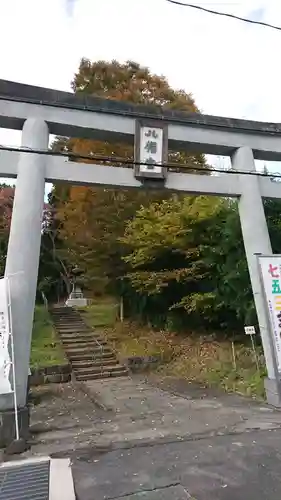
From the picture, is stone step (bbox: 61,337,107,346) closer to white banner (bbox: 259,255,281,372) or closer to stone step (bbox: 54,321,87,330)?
stone step (bbox: 54,321,87,330)

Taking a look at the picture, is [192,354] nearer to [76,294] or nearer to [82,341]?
[82,341]

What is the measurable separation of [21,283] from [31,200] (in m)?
1.38

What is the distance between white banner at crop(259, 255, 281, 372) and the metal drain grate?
460 cm

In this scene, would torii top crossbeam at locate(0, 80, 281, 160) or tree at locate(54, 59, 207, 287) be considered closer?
torii top crossbeam at locate(0, 80, 281, 160)

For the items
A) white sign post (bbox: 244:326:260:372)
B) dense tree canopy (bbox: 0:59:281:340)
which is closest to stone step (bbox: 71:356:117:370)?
dense tree canopy (bbox: 0:59:281:340)

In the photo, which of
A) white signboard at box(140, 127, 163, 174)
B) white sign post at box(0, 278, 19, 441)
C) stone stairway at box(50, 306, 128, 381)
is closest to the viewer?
white sign post at box(0, 278, 19, 441)

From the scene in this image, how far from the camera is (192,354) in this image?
39.7 ft

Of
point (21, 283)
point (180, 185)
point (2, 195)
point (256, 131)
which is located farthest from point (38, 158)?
point (2, 195)

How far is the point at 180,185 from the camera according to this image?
7652 millimetres

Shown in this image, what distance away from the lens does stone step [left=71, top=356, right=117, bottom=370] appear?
12.1 metres

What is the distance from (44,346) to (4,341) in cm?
767

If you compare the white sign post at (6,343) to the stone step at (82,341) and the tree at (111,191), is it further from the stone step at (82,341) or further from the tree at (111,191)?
the tree at (111,191)

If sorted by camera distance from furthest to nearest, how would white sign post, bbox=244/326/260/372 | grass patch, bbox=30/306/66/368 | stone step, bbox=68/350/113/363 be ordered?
stone step, bbox=68/350/113/363
grass patch, bbox=30/306/66/368
white sign post, bbox=244/326/260/372

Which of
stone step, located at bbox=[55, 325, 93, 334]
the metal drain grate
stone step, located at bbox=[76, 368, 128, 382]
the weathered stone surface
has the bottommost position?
the metal drain grate
